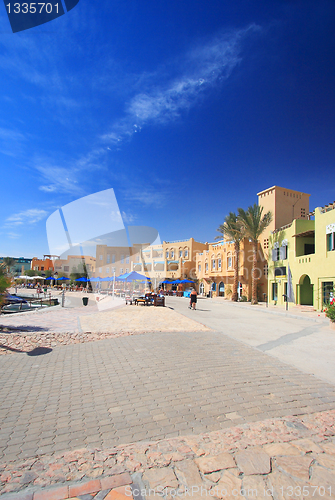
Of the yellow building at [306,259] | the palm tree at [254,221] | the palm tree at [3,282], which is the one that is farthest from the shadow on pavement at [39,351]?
the palm tree at [254,221]

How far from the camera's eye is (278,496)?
2.27m

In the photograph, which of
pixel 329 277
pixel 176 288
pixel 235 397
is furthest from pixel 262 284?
pixel 235 397

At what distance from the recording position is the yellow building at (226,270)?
104 ft

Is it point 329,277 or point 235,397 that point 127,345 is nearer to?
point 235,397

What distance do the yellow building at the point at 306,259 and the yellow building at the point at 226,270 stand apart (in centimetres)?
371

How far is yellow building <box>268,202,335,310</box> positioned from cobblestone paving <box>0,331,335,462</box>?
1410 cm

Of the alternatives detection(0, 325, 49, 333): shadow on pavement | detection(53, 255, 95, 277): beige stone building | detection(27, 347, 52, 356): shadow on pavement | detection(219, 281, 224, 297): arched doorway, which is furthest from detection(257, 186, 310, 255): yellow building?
detection(53, 255, 95, 277): beige stone building

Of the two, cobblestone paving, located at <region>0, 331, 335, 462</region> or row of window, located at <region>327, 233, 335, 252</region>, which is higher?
row of window, located at <region>327, 233, 335, 252</region>

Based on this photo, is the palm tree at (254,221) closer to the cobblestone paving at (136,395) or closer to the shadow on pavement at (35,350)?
the cobblestone paving at (136,395)

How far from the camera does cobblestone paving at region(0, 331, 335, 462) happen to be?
3.20 meters

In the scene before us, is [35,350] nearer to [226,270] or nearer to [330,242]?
[330,242]

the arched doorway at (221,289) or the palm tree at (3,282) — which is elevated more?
the palm tree at (3,282)

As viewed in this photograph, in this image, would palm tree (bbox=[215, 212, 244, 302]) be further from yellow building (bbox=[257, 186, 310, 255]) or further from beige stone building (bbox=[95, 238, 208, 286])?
beige stone building (bbox=[95, 238, 208, 286])

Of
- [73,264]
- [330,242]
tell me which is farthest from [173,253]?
[73,264]
